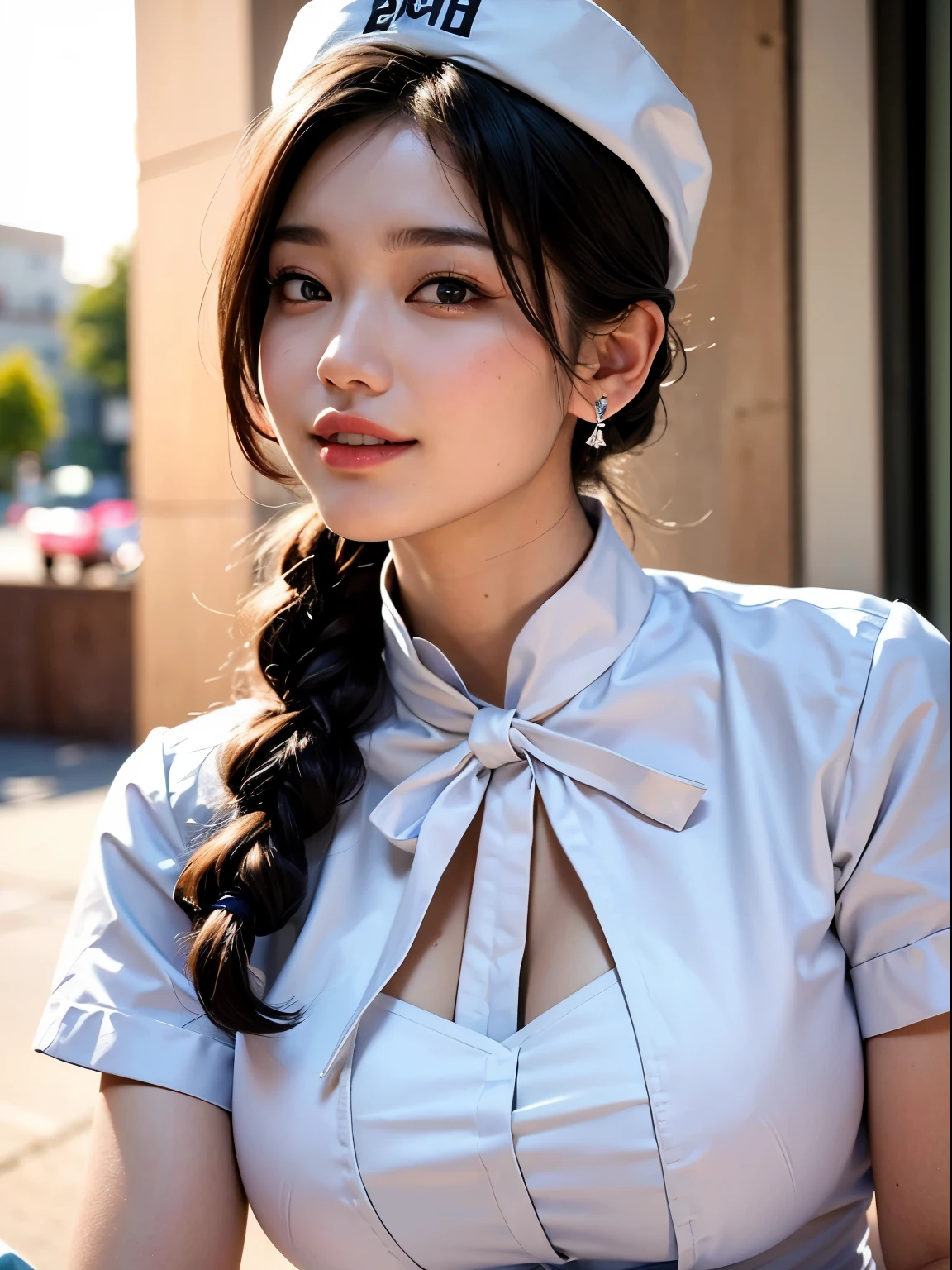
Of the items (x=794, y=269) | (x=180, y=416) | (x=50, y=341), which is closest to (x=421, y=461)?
(x=794, y=269)

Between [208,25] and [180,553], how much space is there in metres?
1.48

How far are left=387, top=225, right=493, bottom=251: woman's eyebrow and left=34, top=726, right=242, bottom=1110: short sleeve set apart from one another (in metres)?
0.67

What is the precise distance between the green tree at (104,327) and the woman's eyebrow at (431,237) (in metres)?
37.0

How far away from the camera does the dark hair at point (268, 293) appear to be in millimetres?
1198

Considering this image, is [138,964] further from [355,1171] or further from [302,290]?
[302,290]

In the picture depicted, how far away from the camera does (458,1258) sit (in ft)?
3.96

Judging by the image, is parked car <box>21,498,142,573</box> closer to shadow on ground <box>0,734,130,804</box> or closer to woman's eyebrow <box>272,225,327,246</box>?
shadow on ground <box>0,734,130,804</box>

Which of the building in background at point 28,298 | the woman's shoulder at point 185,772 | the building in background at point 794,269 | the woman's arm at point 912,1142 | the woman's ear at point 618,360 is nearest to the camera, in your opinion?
the woman's arm at point 912,1142

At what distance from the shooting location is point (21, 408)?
116 feet

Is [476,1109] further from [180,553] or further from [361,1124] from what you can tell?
[180,553]

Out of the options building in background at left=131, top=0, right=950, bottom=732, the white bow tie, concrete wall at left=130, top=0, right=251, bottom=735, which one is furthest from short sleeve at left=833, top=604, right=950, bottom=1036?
concrete wall at left=130, top=0, right=251, bottom=735

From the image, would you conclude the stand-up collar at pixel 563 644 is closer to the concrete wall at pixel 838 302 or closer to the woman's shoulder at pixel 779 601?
the woman's shoulder at pixel 779 601

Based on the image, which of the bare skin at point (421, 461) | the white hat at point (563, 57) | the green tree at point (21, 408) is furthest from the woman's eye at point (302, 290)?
the green tree at point (21, 408)

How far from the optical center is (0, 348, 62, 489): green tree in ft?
115
